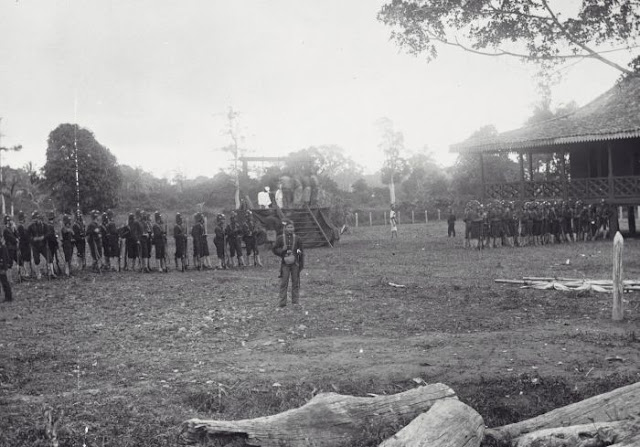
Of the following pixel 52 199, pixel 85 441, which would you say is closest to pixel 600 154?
pixel 85 441

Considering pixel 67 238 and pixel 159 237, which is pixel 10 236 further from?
pixel 159 237

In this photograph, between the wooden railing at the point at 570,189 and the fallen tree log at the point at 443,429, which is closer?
the fallen tree log at the point at 443,429

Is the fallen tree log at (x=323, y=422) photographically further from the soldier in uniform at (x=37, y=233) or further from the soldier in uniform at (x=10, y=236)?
the soldier in uniform at (x=37, y=233)

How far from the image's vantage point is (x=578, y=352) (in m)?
8.08

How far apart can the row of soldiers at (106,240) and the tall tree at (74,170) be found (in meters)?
23.6

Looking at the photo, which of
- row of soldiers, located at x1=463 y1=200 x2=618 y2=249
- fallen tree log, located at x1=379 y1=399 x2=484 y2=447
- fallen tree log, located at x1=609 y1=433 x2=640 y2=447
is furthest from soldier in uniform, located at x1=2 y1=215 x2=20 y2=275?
row of soldiers, located at x1=463 y1=200 x2=618 y2=249

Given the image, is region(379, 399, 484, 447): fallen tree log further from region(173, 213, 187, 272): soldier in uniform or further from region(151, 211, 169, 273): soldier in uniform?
region(151, 211, 169, 273): soldier in uniform

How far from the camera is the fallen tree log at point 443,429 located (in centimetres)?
484

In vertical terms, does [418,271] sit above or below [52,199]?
below

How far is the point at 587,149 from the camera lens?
94.1 feet

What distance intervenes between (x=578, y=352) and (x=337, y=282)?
7853 millimetres

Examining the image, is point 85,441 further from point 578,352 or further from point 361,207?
point 361,207

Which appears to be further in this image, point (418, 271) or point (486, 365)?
point (418, 271)

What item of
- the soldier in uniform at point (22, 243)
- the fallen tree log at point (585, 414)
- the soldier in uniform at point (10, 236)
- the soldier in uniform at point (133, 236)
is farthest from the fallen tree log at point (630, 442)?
the soldier in uniform at point (22, 243)
